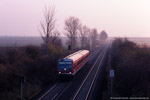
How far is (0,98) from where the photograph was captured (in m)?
18.1

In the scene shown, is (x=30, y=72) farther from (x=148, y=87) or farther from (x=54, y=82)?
(x=148, y=87)

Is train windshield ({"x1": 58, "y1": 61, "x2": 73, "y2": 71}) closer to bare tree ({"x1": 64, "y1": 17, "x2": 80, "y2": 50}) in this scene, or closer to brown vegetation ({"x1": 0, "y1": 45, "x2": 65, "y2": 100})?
brown vegetation ({"x1": 0, "y1": 45, "x2": 65, "y2": 100})

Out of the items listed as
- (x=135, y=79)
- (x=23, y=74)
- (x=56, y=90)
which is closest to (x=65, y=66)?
(x=56, y=90)

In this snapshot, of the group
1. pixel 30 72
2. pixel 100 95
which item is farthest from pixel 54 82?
pixel 100 95

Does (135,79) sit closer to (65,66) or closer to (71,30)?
(65,66)

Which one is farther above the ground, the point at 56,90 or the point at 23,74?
the point at 23,74

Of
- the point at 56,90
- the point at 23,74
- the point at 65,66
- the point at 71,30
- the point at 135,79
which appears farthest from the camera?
the point at 71,30

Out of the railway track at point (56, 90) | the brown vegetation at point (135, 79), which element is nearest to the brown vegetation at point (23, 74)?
the railway track at point (56, 90)

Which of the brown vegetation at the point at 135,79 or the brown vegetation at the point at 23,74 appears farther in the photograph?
the brown vegetation at the point at 23,74

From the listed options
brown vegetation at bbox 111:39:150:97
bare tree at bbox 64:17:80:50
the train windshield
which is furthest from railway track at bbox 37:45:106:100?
bare tree at bbox 64:17:80:50

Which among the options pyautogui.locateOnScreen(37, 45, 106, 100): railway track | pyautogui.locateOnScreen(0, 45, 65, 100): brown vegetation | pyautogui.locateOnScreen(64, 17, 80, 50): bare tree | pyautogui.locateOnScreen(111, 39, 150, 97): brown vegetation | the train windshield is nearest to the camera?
pyautogui.locateOnScreen(111, 39, 150, 97): brown vegetation

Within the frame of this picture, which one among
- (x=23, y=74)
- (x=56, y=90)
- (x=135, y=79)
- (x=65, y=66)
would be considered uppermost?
(x=135, y=79)

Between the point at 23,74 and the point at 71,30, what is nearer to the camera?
the point at 23,74

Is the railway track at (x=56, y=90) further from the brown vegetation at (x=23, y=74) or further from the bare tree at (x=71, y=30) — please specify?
the bare tree at (x=71, y=30)
